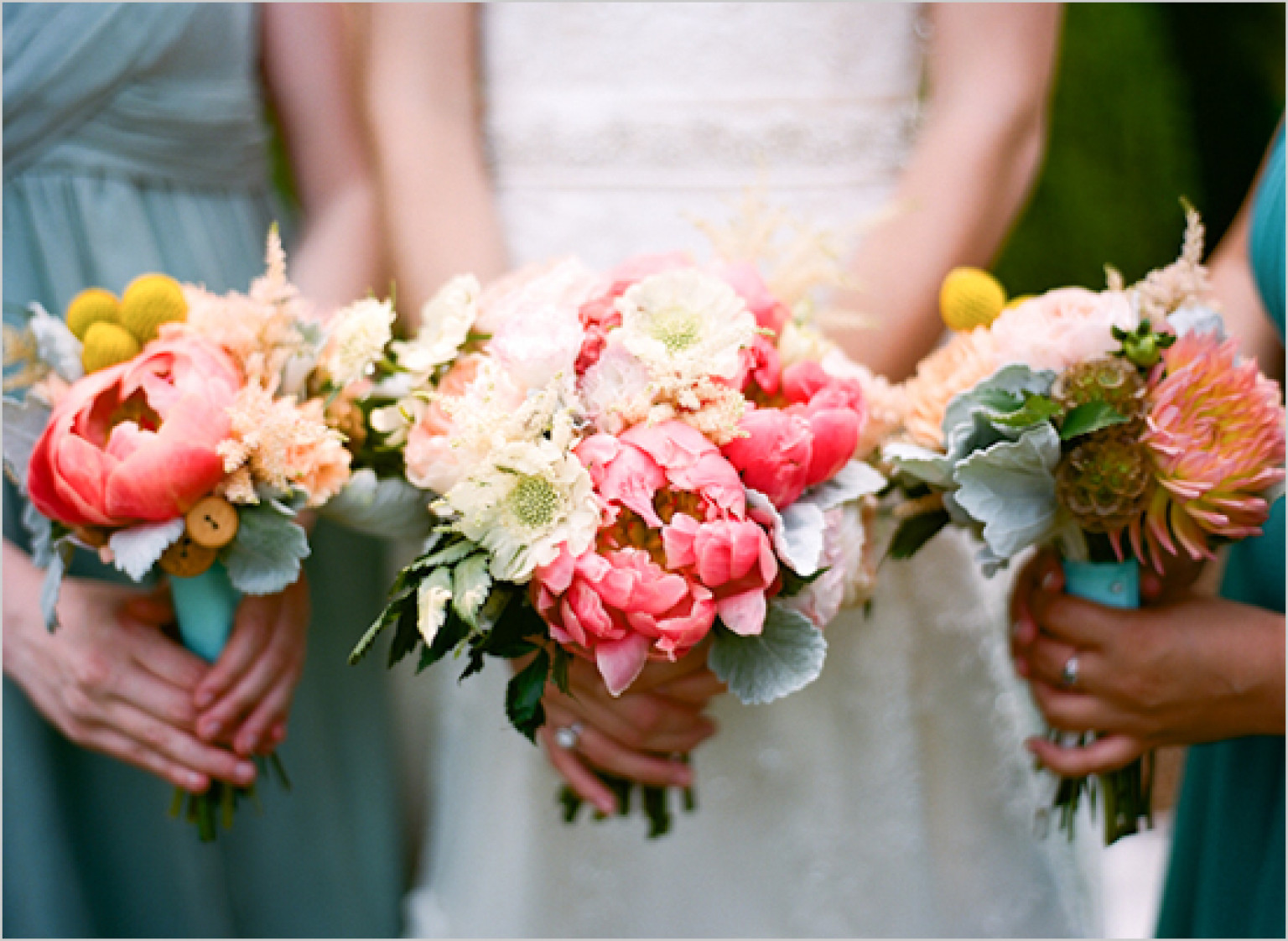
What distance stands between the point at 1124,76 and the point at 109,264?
2.28 meters

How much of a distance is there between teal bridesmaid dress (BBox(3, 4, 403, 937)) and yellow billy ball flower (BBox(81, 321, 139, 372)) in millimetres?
334

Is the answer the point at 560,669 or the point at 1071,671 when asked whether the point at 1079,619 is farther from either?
the point at 560,669

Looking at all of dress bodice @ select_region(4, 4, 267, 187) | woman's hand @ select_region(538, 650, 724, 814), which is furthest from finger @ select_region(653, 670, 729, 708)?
dress bodice @ select_region(4, 4, 267, 187)

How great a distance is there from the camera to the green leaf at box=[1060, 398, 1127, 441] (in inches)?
24.7

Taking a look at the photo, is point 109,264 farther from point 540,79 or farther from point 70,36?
point 540,79

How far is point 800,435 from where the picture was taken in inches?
23.7

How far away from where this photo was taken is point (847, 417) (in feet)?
2.09

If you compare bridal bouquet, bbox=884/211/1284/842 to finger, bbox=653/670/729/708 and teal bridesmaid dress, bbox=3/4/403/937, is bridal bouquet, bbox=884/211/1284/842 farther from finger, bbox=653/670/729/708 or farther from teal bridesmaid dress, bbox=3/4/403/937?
teal bridesmaid dress, bbox=3/4/403/937

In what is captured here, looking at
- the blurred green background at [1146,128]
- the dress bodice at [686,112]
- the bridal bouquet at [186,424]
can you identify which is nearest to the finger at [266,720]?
the bridal bouquet at [186,424]

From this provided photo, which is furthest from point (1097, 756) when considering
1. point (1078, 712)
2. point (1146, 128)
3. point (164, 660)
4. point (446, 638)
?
point (1146, 128)

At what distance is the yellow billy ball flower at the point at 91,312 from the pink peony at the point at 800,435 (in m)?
0.49

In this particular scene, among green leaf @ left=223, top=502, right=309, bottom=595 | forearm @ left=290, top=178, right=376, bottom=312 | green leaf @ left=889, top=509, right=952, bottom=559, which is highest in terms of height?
→ forearm @ left=290, top=178, right=376, bottom=312

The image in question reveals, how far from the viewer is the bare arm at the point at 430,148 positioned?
100 centimetres

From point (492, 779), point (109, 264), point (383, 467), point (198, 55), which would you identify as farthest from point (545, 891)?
point (198, 55)
